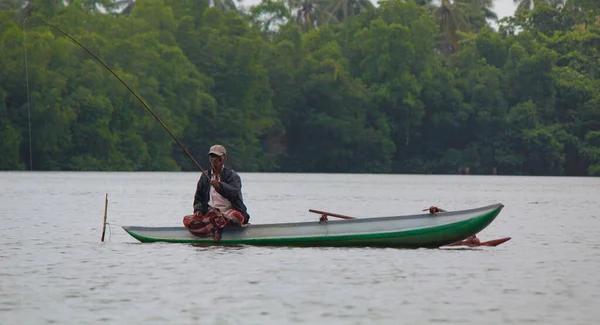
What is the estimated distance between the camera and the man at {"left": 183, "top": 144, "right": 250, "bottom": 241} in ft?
58.7

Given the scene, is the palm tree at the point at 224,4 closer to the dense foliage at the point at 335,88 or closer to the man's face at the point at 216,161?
the dense foliage at the point at 335,88

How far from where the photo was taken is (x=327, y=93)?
3551 inches

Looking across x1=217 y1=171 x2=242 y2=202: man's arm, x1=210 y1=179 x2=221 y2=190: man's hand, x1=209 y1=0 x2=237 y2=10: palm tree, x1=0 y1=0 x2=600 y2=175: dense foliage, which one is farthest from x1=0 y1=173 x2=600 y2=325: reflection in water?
x1=209 y1=0 x2=237 y2=10: palm tree

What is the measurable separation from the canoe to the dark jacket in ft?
1.27

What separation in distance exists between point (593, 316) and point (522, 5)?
91.0m

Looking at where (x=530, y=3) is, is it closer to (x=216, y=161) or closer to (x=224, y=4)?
(x=224, y=4)

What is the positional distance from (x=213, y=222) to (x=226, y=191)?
2.06 feet

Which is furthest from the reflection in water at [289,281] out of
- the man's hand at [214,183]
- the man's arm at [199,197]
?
the man's hand at [214,183]

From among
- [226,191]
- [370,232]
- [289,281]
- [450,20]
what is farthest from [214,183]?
[450,20]

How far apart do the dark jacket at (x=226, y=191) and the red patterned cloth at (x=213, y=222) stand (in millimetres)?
125

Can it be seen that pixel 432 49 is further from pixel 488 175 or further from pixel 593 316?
pixel 593 316

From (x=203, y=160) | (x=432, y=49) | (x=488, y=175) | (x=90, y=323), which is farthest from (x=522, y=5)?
(x=90, y=323)

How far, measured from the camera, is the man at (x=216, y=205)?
17891 millimetres

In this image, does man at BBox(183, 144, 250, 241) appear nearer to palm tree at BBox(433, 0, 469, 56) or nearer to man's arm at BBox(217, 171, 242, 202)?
man's arm at BBox(217, 171, 242, 202)
